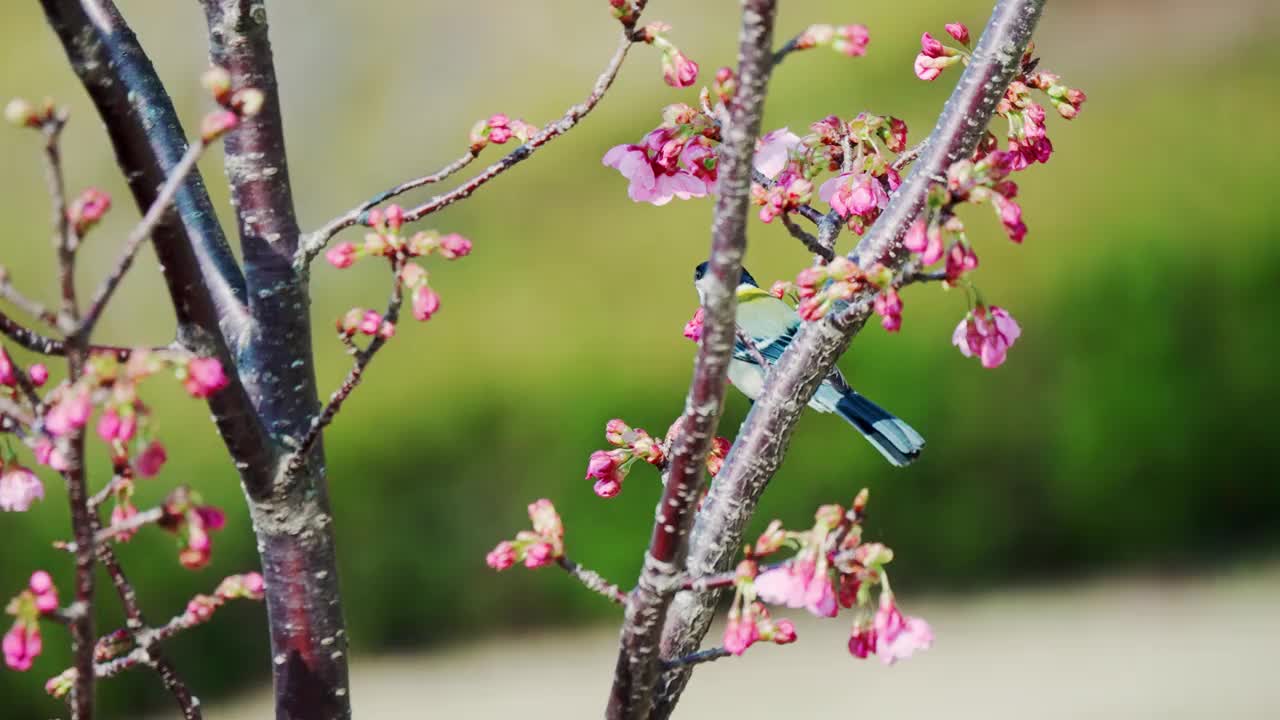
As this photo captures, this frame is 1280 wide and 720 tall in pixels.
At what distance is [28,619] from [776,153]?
2.41 feet

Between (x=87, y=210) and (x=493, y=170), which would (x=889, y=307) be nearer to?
(x=493, y=170)

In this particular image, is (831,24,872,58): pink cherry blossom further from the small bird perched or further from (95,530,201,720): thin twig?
the small bird perched

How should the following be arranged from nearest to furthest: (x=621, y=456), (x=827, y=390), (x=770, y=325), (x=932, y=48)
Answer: (x=621, y=456) < (x=932, y=48) < (x=827, y=390) < (x=770, y=325)

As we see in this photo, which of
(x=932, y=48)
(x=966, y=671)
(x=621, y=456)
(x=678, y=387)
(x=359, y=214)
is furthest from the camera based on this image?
(x=966, y=671)

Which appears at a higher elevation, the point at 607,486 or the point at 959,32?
the point at 959,32

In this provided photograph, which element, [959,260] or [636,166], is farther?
[636,166]

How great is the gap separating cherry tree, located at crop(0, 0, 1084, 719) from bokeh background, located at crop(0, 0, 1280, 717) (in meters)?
2.46

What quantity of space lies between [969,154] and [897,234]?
0.10 metres

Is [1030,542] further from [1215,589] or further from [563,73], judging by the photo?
[563,73]

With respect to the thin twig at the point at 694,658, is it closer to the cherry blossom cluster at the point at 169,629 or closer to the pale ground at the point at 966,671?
the cherry blossom cluster at the point at 169,629

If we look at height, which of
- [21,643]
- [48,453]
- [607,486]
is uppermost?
[607,486]

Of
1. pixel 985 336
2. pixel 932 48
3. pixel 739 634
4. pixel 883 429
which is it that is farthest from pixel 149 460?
pixel 883 429

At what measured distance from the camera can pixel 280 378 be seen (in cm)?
100

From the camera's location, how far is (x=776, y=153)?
3.78 ft
